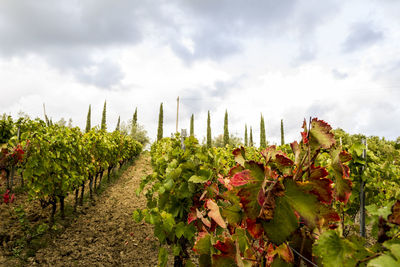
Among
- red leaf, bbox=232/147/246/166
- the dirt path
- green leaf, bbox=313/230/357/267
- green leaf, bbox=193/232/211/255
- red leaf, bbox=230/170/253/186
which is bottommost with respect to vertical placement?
the dirt path

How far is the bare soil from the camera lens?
168 inches

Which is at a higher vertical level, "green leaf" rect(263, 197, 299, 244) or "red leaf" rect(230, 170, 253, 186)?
"red leaf" rect(230, 170, 253, 186)

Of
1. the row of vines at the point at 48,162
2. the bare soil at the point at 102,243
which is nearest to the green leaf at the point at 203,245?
the bare soil at the point at 102,243

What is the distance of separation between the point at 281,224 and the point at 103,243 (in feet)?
17.7

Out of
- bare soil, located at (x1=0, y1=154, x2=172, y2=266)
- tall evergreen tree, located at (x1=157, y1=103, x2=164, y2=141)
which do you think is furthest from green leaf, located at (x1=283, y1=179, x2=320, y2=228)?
tall evergreen tree, located at (x1=157, y1=103, x2=164, y2=141)

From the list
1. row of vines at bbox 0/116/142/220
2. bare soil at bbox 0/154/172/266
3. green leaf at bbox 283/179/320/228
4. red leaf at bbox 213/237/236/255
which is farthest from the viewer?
row of vines at bbox 0/116/142/220

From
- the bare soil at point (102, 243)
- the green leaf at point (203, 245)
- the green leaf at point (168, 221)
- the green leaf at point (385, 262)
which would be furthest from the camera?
the bare soil at point (102, 243)

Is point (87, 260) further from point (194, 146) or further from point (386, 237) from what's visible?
point (386, 237)

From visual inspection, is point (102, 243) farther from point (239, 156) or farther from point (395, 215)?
point (395, 215)

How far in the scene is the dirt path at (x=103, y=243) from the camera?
168 inches

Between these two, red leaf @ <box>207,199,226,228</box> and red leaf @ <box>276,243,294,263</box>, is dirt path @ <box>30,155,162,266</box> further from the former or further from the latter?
red leaf @ <box>276,243,294,263</box>

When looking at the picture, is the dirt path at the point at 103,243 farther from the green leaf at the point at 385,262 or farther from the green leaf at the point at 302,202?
the green leaf at the point at 385,262

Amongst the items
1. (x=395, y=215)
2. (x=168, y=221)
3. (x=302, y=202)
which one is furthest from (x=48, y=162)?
(x=395, y=215)

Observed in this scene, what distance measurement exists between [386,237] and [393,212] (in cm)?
5
